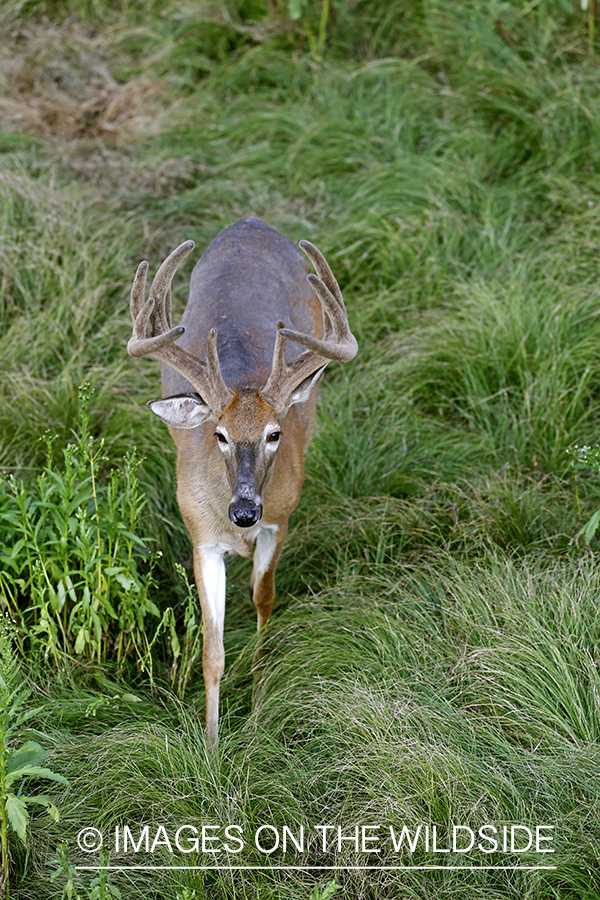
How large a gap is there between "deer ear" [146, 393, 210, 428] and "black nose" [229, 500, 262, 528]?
17.8 inches

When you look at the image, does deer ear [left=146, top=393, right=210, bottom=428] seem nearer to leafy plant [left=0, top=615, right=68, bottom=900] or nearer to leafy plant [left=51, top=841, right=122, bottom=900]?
leafy plant [left=0, top=615, right=68, bottom=900]

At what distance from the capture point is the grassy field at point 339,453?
325 centimetres

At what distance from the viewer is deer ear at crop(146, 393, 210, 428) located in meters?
3.78

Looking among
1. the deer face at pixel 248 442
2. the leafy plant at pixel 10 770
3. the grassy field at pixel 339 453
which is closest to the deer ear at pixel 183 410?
the deer face at pixel 248 442

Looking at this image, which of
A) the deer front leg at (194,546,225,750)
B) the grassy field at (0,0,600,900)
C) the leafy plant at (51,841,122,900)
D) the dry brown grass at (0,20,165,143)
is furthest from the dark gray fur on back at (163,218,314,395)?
the dry brown grass at (0,20,165,143)

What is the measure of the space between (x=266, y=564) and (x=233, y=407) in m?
0.74

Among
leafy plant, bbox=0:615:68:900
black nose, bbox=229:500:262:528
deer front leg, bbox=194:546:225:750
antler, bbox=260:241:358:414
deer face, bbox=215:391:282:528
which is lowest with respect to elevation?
deer front leg, bbox=194:546:225:750

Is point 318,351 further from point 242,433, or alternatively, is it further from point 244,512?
point 244,512

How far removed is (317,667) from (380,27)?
578 cm

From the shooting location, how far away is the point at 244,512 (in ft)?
11.6

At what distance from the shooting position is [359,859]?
3096 mm

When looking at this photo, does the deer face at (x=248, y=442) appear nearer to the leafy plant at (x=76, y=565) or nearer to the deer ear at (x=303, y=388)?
the deer ear at (x=303, y=388)

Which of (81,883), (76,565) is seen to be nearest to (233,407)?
(76,565)

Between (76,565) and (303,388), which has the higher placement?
(303,388)
